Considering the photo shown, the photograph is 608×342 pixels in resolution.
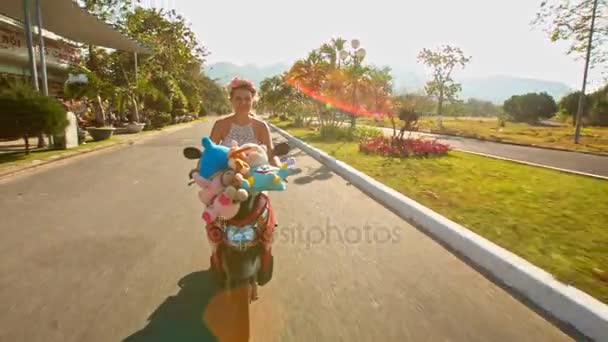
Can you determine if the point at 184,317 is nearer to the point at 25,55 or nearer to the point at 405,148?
the point at 405,148

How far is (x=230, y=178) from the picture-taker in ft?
7.06

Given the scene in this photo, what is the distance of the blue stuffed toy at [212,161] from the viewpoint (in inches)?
87.9

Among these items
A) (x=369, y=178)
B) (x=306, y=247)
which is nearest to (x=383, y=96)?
(x=369, y=178)

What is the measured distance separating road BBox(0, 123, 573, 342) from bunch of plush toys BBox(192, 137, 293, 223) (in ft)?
3.16

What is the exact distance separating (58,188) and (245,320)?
6747 millimetres

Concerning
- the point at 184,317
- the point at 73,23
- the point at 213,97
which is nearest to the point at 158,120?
the point at 73,23

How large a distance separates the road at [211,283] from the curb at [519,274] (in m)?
0.18

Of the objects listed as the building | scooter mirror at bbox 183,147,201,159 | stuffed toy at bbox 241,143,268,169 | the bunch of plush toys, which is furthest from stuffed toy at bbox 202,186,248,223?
the building

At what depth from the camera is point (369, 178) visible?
754 cm

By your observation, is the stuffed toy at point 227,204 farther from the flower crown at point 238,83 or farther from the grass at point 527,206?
the grass at point 527,206

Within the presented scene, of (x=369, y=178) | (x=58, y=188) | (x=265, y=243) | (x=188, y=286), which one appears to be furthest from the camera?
(x=369, y=178)

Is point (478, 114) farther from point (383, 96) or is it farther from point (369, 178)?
point (369, 178)

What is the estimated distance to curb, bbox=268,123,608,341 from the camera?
8.16 feet

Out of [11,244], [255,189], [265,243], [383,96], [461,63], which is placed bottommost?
[11,244]
